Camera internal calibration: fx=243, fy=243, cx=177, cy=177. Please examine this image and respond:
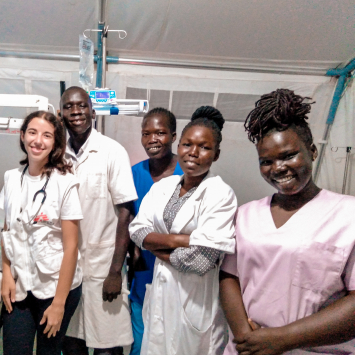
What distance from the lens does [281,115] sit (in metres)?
0.72

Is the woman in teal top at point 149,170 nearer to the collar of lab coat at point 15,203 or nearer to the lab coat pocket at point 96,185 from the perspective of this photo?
the lab coat pocket at point 96,185

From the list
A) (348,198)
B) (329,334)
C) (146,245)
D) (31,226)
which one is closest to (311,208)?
(348,198)

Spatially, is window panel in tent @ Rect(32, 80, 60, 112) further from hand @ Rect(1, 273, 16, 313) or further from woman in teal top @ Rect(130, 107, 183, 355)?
hand @ Rect(1, 273, 16, 313)

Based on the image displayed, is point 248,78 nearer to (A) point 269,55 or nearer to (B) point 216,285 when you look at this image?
(A) point 269,55

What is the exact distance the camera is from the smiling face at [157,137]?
4.31 feet

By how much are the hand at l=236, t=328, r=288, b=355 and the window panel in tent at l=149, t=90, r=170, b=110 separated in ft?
5.94

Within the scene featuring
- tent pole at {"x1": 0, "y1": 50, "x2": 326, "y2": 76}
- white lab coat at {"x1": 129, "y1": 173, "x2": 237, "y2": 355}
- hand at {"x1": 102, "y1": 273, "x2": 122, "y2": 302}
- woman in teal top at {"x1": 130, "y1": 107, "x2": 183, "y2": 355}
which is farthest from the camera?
tent pole at {"x1": 0, "y1": 50, "x2": 326, "y2": 76}

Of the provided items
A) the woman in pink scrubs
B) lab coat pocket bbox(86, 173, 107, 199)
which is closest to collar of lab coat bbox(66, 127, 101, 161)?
lab coat pocket bbox(86, 173, 107, 199)

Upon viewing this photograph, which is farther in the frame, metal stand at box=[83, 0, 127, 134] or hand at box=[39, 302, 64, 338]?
metal stand at box=[83, 0, 127, 134]

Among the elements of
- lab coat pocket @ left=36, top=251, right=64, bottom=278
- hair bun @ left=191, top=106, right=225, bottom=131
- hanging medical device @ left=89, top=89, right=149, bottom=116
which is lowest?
lab coat pocket @ left=36, top=251, right=64, bottom=278

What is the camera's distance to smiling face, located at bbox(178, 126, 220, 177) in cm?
89

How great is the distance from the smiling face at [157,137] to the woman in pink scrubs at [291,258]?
620 millimetres

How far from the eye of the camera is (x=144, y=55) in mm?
2014

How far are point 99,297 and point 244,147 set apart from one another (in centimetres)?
166
